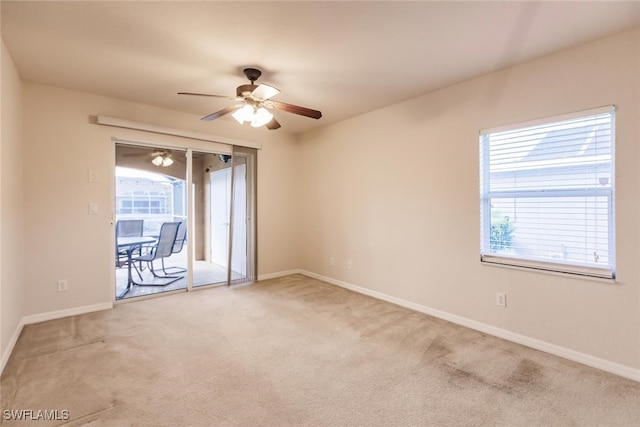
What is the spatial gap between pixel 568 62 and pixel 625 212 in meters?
1.25

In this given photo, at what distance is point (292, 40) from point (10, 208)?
2769 millimetres

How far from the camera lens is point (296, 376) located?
213 cm

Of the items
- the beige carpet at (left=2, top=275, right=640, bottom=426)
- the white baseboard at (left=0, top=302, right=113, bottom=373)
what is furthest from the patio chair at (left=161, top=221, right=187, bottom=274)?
the beige carpet at (left=2, top=275, right=640, bottom=426)

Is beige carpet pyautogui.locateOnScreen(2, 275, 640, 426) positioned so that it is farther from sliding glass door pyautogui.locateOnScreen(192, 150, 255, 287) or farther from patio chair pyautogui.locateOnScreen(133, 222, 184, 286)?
sliding glass door pyautogui.locateOnScreen(192, 150, 255, 287)

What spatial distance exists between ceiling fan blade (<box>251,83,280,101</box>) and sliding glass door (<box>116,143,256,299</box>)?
1.94 m

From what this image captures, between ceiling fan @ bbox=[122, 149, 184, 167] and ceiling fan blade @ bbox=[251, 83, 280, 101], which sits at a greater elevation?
ceiling fan blade @ bbox=[251, 83, 280, 101]

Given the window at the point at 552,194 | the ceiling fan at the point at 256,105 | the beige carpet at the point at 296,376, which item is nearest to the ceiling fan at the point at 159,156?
the ceiling fan at the point at 256,105

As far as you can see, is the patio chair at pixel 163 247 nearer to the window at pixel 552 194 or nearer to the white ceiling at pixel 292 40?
the white ceiling at pixel 292 40

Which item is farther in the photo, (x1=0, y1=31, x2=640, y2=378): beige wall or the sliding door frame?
the sliding door frame

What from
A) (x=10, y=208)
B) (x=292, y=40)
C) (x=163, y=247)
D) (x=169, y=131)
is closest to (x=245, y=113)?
(x=292, y=40)

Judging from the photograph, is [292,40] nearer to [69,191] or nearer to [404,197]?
[404,197]

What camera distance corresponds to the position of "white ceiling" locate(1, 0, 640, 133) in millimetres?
1941

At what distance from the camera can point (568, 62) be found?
2.40 metres
